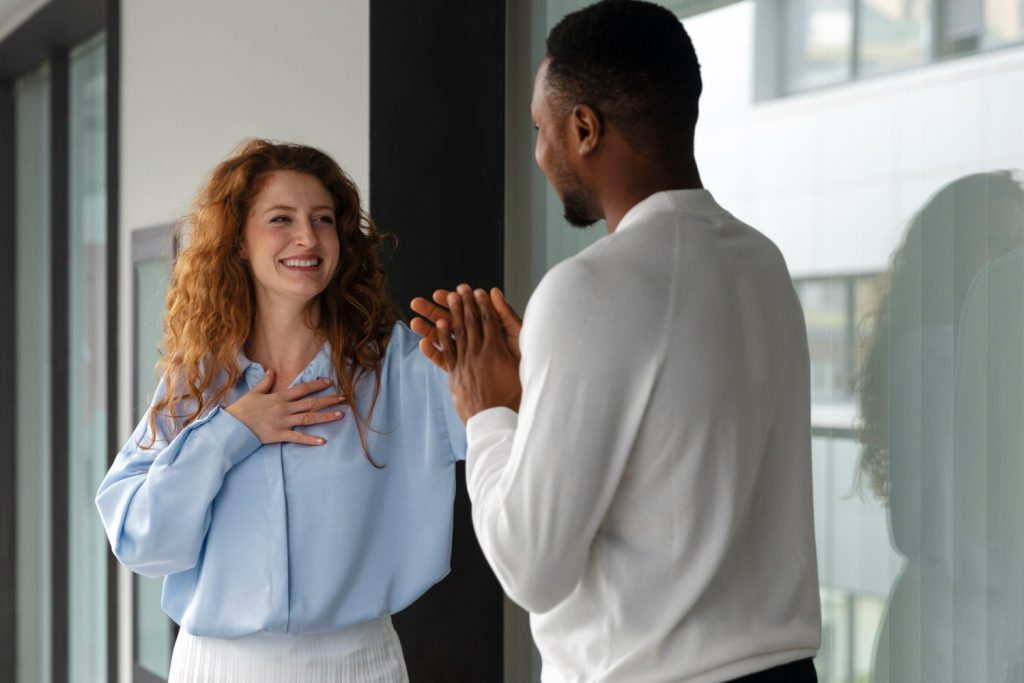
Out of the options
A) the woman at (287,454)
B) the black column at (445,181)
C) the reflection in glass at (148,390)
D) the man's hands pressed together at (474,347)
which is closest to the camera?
the man's hands pressed together at (474,347)

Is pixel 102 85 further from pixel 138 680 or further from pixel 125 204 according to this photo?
pixel 138 680

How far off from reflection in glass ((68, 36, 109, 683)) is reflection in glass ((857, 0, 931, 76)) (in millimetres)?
3106

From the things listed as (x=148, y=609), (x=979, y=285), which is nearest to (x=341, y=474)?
(x=979, y=285)

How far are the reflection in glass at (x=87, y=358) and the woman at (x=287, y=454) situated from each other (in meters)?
2.42

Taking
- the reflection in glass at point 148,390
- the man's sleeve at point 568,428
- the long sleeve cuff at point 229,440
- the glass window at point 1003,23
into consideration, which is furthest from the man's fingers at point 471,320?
the reflection in glass at point 148,390

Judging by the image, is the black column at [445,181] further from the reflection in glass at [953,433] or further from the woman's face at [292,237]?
the reflection in glass at [953,433]

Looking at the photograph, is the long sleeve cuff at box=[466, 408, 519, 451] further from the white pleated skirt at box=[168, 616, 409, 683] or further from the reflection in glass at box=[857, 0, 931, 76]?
the reflection in glass at box=[857, 0, 931, 76]

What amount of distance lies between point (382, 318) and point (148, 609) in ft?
5.58

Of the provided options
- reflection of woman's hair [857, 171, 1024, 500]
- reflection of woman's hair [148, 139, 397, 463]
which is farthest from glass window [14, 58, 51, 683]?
reflection of woman's hair [857, 171, 1024, 500]

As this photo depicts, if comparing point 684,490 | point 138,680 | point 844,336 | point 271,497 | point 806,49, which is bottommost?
point 138,680

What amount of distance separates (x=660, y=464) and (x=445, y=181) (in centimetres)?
134

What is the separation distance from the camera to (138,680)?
10.1ft

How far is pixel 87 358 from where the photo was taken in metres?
4.06

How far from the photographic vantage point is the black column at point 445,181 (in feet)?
6.98
